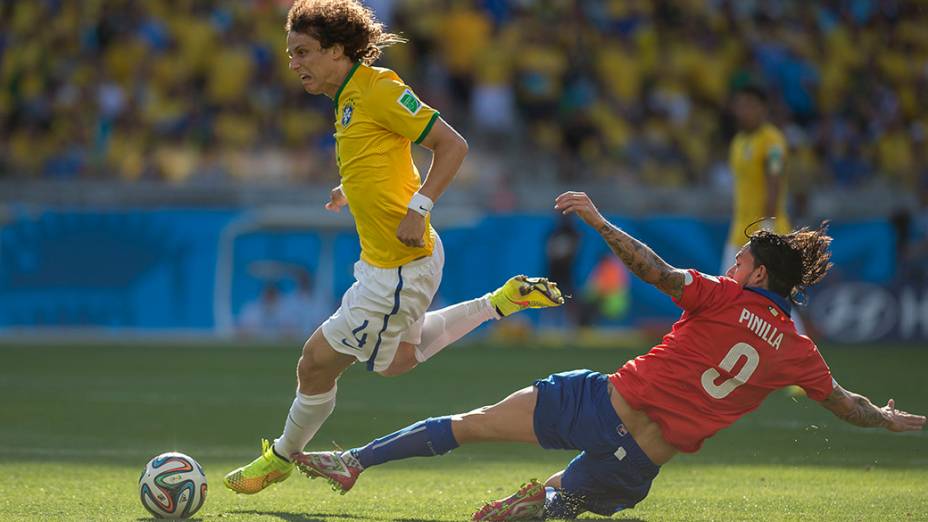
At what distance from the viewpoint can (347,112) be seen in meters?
6.41

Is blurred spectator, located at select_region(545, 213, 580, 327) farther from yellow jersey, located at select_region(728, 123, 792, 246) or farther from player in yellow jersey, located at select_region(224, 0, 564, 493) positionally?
player in yellow jersey, located at select_region(224, 0, 564, 493)

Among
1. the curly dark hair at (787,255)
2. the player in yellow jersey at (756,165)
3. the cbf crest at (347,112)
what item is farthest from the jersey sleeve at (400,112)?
the player in yellow jersey at (756,165)

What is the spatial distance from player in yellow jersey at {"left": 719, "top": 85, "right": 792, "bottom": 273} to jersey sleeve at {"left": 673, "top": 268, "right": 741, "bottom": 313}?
5.86 meters

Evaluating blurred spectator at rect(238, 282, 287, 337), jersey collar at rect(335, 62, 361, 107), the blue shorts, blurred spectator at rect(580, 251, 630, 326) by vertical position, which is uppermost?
jersey collar at rect(335, 62, 361, 107)

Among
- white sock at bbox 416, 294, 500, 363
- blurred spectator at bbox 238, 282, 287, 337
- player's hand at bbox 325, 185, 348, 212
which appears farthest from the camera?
blurred spectator at bbox 238, 282, 287, 337

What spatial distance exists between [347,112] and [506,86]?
14752mm

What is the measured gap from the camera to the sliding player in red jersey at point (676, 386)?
18.2 feet

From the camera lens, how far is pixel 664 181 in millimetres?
20453

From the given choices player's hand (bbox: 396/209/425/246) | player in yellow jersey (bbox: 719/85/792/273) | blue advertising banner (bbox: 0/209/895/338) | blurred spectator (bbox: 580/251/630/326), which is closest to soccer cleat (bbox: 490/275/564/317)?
player's hand (bbox: 396/209/425/246)

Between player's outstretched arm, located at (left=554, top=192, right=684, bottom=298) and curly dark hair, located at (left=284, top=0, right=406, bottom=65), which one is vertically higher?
curly dark hair, located at (left=284, top=0, right=406, bottom=65)

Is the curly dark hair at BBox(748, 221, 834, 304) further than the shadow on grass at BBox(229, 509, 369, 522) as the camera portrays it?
No

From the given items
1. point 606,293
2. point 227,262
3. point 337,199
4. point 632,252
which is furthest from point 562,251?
point 632,252

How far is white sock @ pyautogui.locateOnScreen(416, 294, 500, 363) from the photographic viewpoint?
6789 millimetres

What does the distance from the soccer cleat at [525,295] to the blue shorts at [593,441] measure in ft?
2.77
